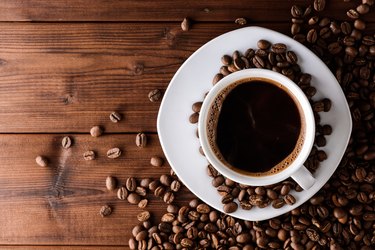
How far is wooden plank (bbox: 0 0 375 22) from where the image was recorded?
1413mm

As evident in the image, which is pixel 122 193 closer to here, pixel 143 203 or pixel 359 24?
pixel 143 203

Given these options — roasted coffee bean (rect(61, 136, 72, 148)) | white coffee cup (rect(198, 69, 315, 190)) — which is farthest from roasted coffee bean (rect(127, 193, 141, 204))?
white coffee cup (rect(198, 69, 315, 190))

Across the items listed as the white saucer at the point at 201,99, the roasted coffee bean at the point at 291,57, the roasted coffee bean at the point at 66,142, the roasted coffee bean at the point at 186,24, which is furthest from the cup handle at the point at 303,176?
the roasted coffee bean at the point at 66,142

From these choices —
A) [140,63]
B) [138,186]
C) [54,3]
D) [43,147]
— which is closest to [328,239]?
[138,186]

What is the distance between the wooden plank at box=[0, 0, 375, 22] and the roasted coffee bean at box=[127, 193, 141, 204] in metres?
0.47

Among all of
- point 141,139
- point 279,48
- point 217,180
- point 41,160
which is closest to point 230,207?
point 217,180

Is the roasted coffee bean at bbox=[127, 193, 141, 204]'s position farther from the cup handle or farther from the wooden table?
the cup handle

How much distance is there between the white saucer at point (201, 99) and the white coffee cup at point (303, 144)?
9 cm

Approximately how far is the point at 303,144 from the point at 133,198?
19.1 inches

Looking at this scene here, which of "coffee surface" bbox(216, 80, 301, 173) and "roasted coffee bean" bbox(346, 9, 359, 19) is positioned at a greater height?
"roasted coffee bean" bbox(346, 9, 359, 19)

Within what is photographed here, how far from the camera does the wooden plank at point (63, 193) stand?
1.48 meters

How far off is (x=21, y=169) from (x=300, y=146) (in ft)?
2.48

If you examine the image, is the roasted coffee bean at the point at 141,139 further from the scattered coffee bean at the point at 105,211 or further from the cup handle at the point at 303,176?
the cup handle at the point at 303,176

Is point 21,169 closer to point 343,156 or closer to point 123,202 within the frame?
point 123,202
